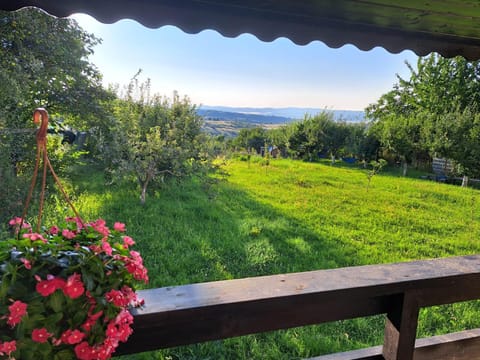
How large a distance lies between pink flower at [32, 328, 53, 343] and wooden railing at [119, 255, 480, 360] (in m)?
0.24

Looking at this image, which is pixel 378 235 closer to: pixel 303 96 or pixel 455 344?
pixel 455 344

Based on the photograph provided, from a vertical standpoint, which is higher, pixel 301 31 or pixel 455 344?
pixel 301 31

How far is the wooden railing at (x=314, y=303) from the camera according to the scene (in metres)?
0.78

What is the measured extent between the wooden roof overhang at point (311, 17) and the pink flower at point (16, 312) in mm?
845

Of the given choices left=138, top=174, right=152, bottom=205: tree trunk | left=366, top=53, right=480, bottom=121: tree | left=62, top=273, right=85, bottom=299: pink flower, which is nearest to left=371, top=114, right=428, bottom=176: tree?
left=366, top=53, right=480, bottom=121: tree

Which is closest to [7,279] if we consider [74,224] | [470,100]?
[74,224]

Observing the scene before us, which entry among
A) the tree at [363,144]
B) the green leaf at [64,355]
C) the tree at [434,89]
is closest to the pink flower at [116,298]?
the green leaf at [64,355]

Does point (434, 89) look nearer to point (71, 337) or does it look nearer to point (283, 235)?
point (283, 235)

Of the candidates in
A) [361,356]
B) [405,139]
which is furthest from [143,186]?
[405,139]

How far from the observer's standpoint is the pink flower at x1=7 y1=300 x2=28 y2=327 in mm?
489

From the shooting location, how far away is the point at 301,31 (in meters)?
1.15

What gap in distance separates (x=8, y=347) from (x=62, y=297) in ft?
0.33

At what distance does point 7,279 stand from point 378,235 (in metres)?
4.15

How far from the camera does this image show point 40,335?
51 cm
